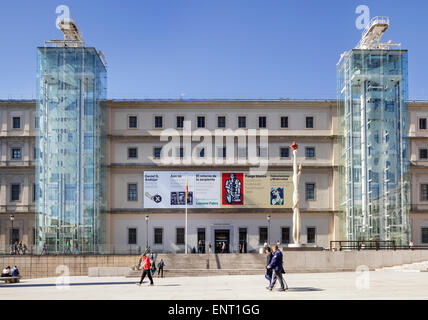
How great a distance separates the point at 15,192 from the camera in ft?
180

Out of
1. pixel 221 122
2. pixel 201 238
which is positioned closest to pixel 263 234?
pixel 201 238

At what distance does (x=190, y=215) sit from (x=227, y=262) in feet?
40.6

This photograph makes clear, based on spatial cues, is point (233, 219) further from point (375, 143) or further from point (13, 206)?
point (13, 206)

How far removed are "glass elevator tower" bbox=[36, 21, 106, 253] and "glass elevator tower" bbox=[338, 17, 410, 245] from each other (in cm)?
2152

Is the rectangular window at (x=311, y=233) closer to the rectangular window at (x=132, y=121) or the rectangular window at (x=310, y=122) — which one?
the rectangular window at (x=310, y=122)

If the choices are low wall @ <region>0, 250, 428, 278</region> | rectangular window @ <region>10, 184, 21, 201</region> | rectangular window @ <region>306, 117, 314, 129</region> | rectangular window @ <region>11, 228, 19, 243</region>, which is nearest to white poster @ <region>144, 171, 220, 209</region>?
low wall @ <region>0, 250, 428, 278</region>

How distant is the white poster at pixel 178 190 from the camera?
53812 millimetres

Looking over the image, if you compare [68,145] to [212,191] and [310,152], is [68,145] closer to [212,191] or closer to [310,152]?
[212,191]

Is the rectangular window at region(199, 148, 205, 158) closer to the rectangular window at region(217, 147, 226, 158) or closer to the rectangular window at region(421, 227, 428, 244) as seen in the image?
the rectangular window at region(217, 147, 226, 158)

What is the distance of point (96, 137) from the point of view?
51500 millimetres

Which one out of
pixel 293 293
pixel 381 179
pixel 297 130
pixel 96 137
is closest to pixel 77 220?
pixel 96 137

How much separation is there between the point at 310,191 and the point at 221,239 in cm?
906

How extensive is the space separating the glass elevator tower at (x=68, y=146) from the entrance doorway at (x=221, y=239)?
9.92 metres
